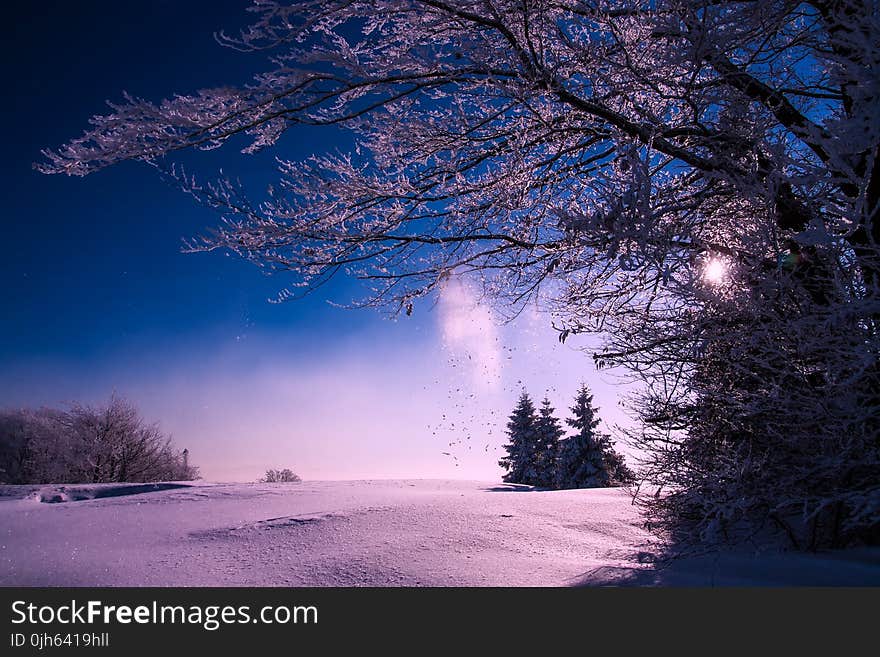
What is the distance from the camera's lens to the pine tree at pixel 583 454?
19656 millimetres

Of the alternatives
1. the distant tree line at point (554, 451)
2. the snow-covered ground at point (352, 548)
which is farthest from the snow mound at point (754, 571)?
the distant tree line at point (554, 451)

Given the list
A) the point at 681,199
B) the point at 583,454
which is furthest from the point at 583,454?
the point at 681,199

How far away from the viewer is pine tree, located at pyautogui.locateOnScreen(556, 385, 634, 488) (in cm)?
1966

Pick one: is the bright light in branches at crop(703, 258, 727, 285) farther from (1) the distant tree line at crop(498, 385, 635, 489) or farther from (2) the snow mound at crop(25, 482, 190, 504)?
(1) the distant tree line at crop(498, 385, 635, 489)

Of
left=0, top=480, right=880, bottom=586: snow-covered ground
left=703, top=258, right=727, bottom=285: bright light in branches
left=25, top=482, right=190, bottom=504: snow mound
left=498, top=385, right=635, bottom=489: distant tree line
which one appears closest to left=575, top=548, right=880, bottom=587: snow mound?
left=0, top=480, right=880, bottom=586: snow-covered ground

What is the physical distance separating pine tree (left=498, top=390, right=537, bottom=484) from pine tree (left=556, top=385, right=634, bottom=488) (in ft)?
4.38

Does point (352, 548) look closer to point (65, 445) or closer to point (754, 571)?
point (754, 571)

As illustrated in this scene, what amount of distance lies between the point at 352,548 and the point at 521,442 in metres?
19.5

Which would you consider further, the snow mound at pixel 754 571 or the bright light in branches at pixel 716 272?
the bright light in branches at pixel 716 272

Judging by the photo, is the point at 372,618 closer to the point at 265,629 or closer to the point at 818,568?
the point at 265,629

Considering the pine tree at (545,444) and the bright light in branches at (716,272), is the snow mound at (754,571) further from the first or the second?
the pine tree at (545,444)

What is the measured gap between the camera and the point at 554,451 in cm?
2125

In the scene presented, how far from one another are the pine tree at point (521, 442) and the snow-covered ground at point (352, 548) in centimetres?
1649

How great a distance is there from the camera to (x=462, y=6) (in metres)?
3.81
